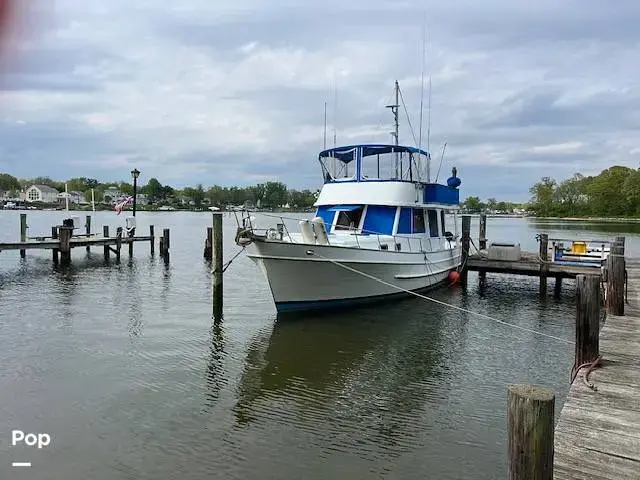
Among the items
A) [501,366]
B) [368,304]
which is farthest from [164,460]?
[368,304]

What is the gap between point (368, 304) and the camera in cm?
1573

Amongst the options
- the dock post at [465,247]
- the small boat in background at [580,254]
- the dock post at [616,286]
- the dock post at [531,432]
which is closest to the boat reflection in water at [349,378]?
the dock post at [616,286]

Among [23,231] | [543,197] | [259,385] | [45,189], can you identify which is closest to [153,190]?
[45,189]

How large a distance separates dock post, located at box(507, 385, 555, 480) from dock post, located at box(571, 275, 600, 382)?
3181mm

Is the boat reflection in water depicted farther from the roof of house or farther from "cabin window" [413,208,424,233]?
the roof of house

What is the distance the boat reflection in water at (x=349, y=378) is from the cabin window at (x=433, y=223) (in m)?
4.74

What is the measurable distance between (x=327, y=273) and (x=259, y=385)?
5250mm

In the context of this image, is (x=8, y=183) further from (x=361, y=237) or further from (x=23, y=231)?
(x=361, y=237)

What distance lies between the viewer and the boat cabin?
16734mm

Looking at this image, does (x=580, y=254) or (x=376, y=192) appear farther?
(x=580, y=254)

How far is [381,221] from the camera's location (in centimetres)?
1677

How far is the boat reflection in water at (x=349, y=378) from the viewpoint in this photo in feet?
25.1

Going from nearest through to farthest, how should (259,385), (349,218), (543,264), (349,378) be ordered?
1. (259,385)
2. (349,378)
3. (349,218)
4. (543,264)

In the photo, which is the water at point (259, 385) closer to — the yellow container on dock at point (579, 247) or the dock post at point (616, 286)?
the dock post at point (616, 286)
